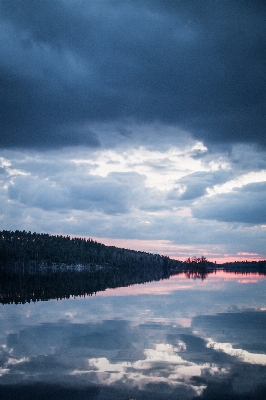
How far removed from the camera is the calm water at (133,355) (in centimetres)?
1664

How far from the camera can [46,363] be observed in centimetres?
2084

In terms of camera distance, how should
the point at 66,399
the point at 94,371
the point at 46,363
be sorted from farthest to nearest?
the point at 46,363, the point at 94,371, the point at 66,399

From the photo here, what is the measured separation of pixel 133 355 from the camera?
23000 millimetres

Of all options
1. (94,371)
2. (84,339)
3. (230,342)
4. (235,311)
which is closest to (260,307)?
(235,311)

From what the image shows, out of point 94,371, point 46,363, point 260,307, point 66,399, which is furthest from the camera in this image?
point 260,307

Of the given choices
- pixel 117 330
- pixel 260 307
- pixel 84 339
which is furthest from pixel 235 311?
pixel 84 339

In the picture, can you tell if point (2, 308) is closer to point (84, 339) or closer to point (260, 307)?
point (84, 339)

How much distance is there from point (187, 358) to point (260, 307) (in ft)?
90.3

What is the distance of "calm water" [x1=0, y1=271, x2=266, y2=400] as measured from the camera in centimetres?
1664

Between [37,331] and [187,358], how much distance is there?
43.0 ft

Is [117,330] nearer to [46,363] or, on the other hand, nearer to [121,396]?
[46,363]

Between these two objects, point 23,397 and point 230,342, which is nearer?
point 23,397

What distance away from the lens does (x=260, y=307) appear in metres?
47.0

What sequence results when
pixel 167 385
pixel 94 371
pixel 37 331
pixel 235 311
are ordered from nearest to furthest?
pixel 167 385
pixel 94 371
pixel 37 331
pixel 235 311
